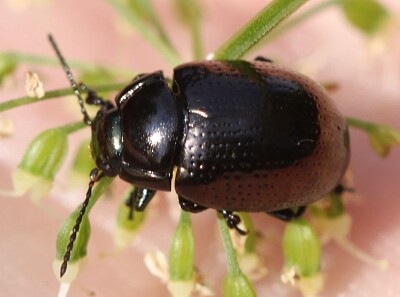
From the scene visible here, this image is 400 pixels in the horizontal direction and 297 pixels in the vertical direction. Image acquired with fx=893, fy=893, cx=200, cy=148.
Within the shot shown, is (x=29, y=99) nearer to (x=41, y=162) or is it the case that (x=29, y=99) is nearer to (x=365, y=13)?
(x=41, y=162)

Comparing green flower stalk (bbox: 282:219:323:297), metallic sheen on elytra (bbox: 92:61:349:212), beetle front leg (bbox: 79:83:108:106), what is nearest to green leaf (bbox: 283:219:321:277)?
green flower stalk (bbox: 282:219:323:297)

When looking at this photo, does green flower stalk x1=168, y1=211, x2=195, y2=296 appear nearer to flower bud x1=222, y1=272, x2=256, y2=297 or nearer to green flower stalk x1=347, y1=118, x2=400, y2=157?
flower bud x1=222, y1=272, x2=256, y2=297

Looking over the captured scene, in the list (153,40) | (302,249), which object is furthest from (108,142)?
(302,249)

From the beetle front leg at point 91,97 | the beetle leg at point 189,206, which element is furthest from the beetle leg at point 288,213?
the beetle front leg at point 91,97

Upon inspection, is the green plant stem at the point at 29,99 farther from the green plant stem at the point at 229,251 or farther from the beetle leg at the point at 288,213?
the beetle leg at the point at 288,213

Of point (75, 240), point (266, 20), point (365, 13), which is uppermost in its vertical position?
point (266, 20)

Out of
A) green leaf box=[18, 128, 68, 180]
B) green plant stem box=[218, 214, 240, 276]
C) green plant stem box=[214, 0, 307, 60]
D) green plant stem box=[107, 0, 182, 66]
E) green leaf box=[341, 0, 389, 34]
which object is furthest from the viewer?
green leaf box=[341, 0, 389, 34]

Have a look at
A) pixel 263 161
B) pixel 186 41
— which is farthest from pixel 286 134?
pixel 186 41
